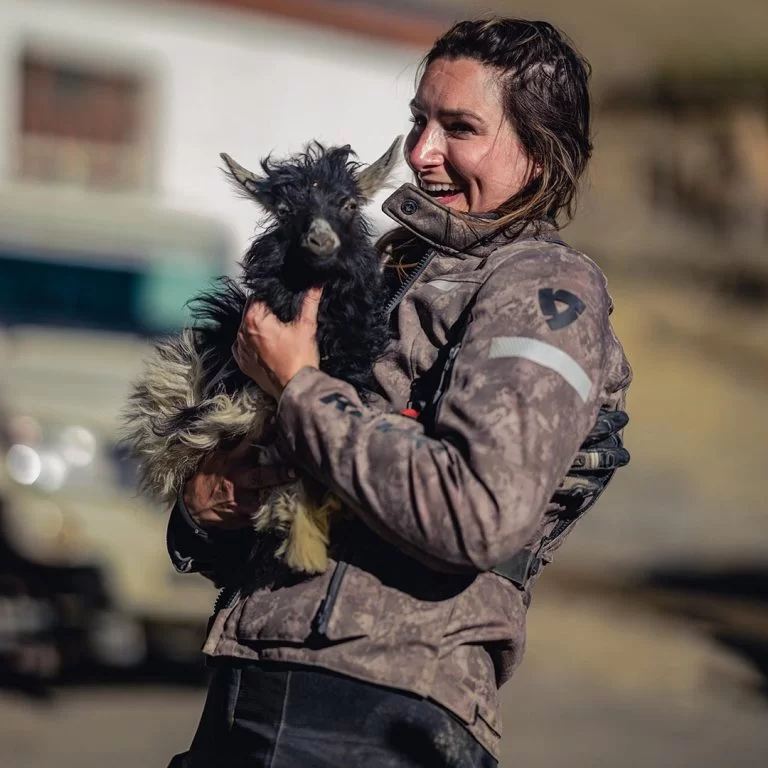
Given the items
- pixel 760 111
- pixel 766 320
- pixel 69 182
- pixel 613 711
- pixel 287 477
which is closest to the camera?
pixel 287 477

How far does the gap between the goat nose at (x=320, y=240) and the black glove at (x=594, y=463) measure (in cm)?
60

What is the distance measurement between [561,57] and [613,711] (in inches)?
278

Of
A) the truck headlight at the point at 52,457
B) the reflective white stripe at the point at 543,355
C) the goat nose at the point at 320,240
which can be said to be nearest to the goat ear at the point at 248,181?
the goat nose at the point at 320,240

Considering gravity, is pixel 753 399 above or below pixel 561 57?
below

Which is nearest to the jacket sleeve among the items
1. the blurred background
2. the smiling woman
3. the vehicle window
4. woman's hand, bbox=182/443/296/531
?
woman's hand, bbox=182/443/296/531

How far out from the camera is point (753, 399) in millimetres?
26234

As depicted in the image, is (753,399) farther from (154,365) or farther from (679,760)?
(154,365)

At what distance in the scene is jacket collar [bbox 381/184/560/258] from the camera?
259 cm

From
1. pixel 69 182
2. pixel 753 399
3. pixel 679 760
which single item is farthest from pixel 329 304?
pixel 753 399

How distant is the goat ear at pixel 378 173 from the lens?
8.84 ft

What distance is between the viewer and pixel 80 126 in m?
21.1

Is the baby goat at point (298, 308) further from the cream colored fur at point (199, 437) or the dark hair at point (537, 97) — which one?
the dark hair at point (537, 97)

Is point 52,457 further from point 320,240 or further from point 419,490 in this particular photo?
point 419,490

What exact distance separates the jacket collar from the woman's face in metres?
0.08
